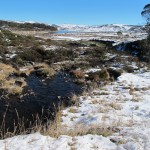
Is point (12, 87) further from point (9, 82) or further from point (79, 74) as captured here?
point (79, 74)

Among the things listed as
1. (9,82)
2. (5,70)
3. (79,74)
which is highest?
(5,70)

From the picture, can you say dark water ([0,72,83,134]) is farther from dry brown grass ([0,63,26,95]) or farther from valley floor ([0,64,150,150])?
valley floor ([0,64,150,150])

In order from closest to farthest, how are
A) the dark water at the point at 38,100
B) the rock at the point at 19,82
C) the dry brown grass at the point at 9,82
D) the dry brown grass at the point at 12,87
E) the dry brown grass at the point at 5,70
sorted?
the dark water at the point at 38,100
the dry brown grass at the point at 12,87
the dry brown grass at the point at 9,82
the rock at the point at 19,82
the dry brown grass at the point at 5,70

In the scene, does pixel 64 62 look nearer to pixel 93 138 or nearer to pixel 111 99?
pixel 111 99

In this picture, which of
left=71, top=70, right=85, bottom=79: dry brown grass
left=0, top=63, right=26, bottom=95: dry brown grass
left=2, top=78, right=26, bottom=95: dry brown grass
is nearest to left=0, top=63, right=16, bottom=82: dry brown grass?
left=0, top=63, right=26, bottom=95: dry brown grass

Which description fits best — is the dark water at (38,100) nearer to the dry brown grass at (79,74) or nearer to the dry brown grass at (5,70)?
the dry brown grass at (79,74)

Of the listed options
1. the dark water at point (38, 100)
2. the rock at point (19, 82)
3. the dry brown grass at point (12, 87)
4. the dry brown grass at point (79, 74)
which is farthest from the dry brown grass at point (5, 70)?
the dry brown grass at point (79, 74)

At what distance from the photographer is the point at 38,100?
642 inches

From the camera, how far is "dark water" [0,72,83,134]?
13.3 meters

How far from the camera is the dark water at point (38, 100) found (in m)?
13.3

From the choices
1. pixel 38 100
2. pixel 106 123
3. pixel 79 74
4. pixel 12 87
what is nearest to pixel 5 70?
pixel 12 87

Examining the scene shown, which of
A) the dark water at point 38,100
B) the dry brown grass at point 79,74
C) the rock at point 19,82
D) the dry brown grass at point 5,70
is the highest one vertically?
the dry brown grass at point 5,70

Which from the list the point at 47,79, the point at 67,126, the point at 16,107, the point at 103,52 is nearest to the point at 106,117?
the point at 67,126

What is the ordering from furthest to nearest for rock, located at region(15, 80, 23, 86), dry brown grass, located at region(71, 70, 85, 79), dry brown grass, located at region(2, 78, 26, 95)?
dry brown grass, located at region(71, 70, 85, 79) → rock, located at region(15, 80, 23, 86) → dry brown grass, located at region(2, 78, 26, 95)
